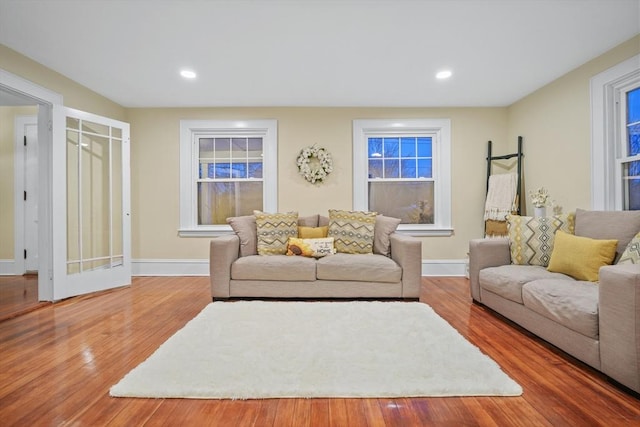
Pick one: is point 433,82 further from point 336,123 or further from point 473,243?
point 473,243

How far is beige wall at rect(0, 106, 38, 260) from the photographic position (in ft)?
15.3

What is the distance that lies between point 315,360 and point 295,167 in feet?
10.1

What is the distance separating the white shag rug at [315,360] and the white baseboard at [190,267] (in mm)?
1926

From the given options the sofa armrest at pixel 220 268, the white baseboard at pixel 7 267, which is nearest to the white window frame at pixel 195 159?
the sofa armrest at pixel 220 268

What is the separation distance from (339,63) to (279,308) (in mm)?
2451

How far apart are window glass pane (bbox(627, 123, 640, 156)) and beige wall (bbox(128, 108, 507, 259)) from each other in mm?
1666

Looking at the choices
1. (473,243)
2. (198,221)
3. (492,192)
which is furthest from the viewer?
(198,221)

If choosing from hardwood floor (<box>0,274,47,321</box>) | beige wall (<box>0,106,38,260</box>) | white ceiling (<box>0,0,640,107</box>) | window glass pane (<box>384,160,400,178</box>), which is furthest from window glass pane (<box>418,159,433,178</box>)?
beige wall (<box>0,106,38,260</box>)

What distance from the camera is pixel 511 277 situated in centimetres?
259

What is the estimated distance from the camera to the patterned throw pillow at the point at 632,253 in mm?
2107

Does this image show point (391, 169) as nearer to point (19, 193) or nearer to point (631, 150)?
point (631, 150)

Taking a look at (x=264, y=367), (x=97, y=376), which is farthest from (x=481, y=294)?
(x=97, y=376)

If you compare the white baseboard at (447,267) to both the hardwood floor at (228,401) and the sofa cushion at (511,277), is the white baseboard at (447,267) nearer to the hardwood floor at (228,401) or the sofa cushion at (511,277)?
the sofa cushion at (511,277)

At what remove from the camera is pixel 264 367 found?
1.85m
